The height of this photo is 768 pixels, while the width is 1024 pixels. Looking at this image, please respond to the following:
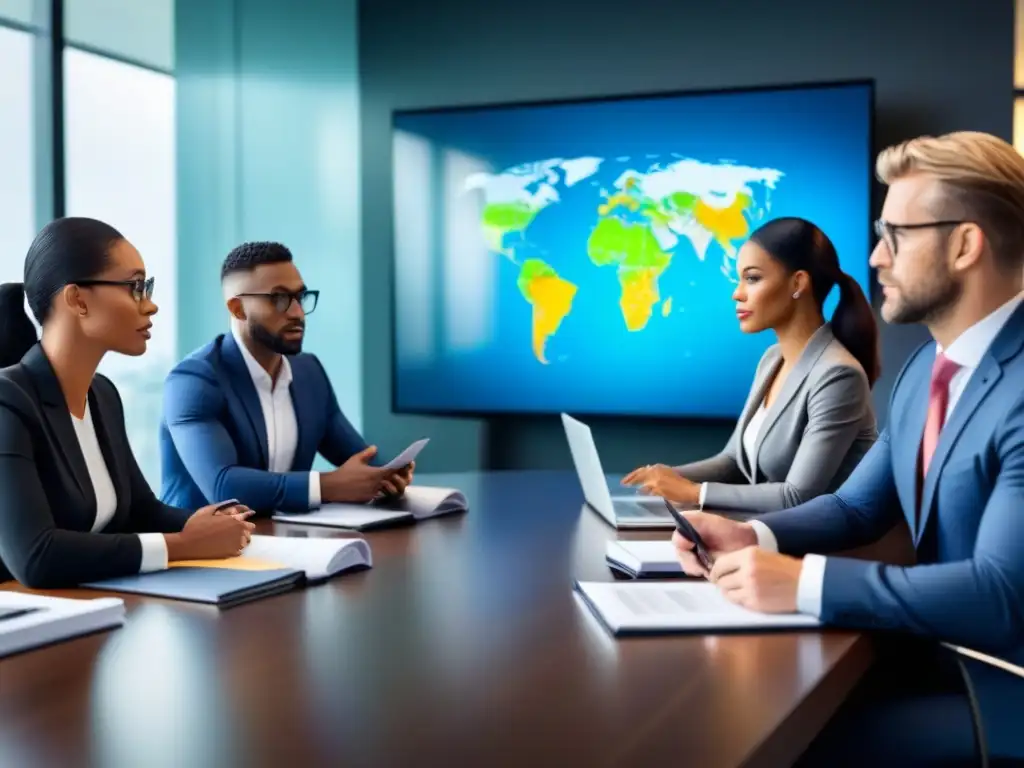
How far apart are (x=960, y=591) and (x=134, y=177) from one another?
450 cm

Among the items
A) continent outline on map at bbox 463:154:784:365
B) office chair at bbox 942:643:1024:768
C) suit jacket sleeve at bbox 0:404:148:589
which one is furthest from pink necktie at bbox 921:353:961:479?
continent outline on map at bbox 463:154:784:365

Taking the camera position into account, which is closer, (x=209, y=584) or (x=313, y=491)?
(x=209, y=584)

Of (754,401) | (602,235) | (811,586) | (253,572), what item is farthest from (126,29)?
(811,586)

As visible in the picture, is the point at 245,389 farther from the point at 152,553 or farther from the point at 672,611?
the point at 672,611

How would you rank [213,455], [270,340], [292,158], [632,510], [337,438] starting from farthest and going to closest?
[292,158]
[337,438]
[270,340]
[213,455]
[632,510]

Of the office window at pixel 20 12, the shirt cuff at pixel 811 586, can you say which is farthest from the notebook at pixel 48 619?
the office window at pixel 20 12

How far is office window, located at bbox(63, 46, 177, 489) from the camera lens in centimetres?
477

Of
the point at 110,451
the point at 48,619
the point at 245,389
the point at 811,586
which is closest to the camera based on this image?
the point at 48,619

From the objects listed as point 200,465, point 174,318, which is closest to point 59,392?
point 200,465

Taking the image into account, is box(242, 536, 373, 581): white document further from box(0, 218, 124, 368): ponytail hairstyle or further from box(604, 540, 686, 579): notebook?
box(0, 218, 124, 368): ponytail hairstyle

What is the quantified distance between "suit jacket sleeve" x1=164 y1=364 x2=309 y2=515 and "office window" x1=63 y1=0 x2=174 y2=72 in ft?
8.40

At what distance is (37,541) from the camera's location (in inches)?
68.4

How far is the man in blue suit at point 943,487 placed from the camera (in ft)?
4.86

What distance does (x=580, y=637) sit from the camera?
1480 mm
